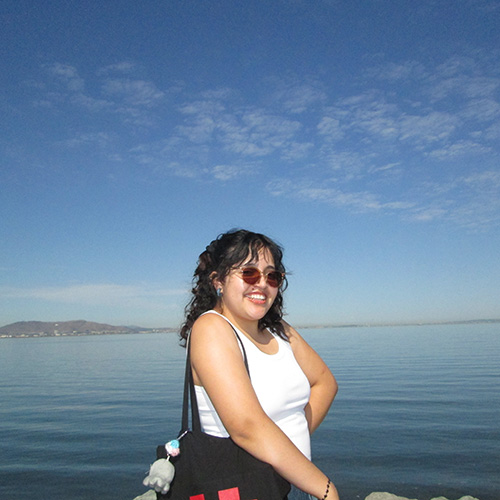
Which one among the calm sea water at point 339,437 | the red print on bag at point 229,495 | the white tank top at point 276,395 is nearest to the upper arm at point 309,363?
the white tank top at point 276,395

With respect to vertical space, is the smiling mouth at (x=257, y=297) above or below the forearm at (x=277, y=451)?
above

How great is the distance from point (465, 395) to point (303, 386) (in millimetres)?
14834

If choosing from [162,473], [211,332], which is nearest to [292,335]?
[211,332]

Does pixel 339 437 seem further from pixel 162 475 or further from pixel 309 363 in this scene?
pixel 162 475

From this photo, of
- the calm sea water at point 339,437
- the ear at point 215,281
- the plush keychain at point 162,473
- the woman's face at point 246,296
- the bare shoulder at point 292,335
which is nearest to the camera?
the plush keychain at point 162,473

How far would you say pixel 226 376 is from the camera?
177 centimetres

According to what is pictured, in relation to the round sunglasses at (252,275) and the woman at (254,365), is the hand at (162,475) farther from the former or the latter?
the round sunglasses at (252,275)

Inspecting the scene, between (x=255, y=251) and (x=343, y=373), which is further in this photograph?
(x=343, y=373)

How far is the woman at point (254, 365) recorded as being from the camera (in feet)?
5.76

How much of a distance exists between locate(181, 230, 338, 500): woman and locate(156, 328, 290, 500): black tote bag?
0.17ft

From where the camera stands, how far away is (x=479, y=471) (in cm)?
708

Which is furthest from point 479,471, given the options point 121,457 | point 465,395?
point 465,395

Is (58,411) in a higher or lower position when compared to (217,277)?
lower

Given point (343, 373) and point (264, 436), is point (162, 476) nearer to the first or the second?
point (264, 436)
